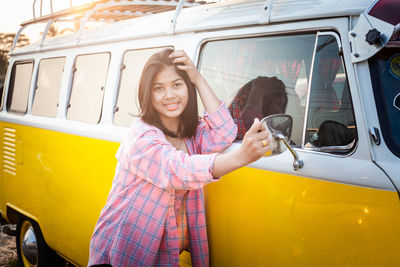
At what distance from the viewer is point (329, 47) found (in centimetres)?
195

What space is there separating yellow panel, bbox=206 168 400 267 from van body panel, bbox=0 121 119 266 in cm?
113

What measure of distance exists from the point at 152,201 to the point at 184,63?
738 millimetres

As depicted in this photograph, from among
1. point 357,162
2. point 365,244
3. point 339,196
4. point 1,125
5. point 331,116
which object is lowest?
point 365,244

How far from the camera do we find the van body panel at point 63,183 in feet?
10.6

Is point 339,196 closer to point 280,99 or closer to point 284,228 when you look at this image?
point 284,228

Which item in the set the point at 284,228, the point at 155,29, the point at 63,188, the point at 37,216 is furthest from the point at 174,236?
the point at 37,216

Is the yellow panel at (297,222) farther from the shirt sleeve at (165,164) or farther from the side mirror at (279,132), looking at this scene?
the shirt sleeve at (165,164)

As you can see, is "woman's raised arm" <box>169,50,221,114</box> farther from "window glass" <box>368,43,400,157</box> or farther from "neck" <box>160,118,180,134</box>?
"window glass" <box>368,43,400,157</box>

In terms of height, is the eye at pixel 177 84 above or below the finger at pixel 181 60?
below

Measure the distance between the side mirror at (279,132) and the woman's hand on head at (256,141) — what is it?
0.06m

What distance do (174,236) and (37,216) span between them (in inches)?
96.4

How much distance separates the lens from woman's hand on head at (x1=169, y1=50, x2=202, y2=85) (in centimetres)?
213

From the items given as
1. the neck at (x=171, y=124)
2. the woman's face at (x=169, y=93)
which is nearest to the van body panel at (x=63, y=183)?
the neck at (x=171, y=124)

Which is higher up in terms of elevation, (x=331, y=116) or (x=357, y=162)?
(x=331, y=116)
